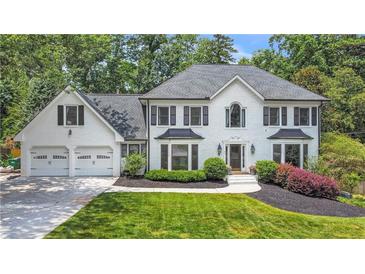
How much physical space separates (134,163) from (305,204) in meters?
8.14

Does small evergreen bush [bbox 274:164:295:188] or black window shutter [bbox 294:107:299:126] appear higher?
black window shutter [bbox 294:107:299:126]

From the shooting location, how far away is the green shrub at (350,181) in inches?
500

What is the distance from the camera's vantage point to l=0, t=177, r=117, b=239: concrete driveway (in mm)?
6969

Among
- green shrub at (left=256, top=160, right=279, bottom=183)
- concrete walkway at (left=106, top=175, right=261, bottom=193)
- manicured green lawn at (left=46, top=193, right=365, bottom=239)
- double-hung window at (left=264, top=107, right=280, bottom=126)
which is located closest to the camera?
manicured green lawn at (left=46, top=193, right=365, bottom=239)

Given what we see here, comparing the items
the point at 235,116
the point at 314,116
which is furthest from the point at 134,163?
the point at 314,116

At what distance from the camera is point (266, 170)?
45.3ft

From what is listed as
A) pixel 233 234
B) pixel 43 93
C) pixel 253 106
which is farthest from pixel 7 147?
pixel 233 234

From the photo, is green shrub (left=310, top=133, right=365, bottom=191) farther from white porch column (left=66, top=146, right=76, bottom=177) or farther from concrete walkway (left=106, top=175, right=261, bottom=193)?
white porch column (left=66, top=146, right=76, bottom=177)

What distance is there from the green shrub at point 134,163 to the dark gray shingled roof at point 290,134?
7.13 meters

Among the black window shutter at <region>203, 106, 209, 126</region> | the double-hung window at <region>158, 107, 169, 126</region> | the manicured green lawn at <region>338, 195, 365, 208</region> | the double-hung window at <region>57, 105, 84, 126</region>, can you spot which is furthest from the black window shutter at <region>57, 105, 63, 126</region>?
the manicured green lawn at <region>338, 195, 365, 208</region>

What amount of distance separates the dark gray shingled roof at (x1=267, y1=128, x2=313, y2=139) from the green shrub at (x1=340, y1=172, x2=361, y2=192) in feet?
9.92

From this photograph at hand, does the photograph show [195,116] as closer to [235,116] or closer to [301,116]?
[235,116]

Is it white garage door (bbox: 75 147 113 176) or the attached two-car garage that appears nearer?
the attached two-car garage
